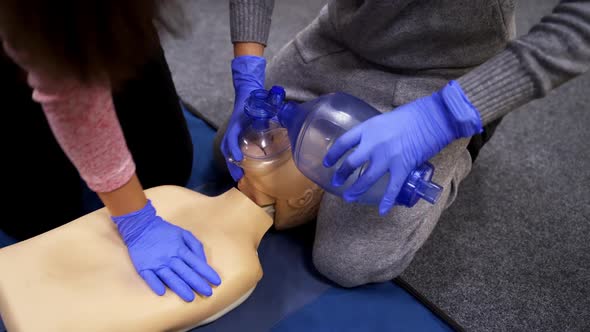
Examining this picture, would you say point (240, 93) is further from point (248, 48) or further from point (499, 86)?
point (499, 86)

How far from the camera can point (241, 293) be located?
73 centimetres

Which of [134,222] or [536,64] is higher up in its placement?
[536,64]

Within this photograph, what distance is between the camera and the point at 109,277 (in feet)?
2.13

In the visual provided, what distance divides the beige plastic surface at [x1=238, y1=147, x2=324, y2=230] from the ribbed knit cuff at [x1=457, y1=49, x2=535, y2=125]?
1.16 feet

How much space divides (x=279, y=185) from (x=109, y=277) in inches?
Result: 13.1

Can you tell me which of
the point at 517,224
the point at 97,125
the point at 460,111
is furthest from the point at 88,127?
the point at 517,224

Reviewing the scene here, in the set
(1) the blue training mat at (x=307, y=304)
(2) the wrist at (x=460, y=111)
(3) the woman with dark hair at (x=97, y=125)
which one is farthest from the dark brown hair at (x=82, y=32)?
(1) the blue training mat at (x=307, y=304)

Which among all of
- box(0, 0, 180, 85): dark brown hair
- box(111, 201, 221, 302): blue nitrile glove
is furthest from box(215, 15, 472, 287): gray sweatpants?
box(0, 0, 180, 85): dark brown hair

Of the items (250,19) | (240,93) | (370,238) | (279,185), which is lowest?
(370,238)

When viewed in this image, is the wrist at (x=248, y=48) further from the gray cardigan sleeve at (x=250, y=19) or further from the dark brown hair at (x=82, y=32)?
the dark brown hair at (x=82, y=32)

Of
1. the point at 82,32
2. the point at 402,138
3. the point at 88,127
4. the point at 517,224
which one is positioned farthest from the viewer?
the point at 517,224

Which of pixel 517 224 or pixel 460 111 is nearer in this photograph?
pixel 460 111

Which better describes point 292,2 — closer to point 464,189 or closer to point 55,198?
point 464,189

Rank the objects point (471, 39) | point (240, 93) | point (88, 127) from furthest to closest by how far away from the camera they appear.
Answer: point (240, 93), point (471, 39), point (88, 127)
